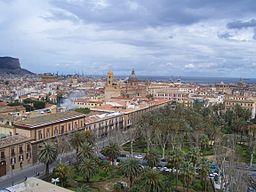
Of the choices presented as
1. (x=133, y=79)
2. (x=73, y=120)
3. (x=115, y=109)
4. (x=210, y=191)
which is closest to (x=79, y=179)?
(x=210, y=191)

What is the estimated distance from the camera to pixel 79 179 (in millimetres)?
49406

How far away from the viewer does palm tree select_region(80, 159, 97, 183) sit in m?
46.6

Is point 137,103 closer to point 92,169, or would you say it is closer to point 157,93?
Result: point 157,93

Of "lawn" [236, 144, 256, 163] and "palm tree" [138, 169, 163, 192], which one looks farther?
"lawn" [236, 144, 256, 163]

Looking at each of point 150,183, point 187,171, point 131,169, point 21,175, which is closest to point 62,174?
point 131,169

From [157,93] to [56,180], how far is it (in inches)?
4823

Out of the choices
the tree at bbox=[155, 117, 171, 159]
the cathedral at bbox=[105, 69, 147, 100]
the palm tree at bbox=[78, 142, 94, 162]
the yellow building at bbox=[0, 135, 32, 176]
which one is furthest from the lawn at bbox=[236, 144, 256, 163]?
the cathedral at bbox=[105, 69, 147, 100]

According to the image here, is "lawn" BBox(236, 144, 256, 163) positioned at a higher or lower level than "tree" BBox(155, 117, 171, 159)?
lower

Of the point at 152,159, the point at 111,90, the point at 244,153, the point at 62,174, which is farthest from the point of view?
the point at 111,90

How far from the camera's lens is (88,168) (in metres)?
46.7

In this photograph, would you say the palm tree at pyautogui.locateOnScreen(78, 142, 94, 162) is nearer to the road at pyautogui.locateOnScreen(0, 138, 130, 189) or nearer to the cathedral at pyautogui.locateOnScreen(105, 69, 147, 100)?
the road at pyautogui.locateOnScreen(0, 138, 130, 189)

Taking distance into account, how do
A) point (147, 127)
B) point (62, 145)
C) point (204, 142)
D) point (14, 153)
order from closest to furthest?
1. point (14, 153)
2. point (62, 145)
3. point (204, 142)
4. point (147, 127)

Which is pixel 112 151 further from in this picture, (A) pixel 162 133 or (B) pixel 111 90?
(B) pixel 111 90

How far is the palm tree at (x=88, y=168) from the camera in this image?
46.6m
